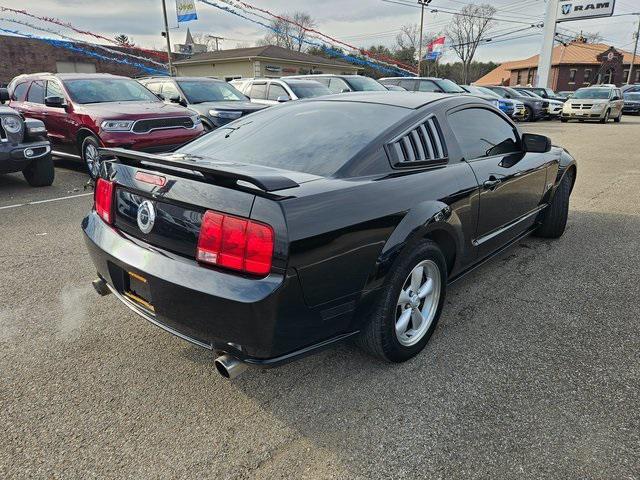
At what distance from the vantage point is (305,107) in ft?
10.6

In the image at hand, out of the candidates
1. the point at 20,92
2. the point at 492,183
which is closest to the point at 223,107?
the point at 20,92

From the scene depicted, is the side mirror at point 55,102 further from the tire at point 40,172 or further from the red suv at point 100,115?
the tire at point 40,172

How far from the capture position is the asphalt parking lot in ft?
6.53

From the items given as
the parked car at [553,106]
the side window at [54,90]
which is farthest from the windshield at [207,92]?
the parked car at [553,106]

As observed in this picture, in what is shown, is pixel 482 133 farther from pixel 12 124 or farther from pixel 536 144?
pixel 12 124

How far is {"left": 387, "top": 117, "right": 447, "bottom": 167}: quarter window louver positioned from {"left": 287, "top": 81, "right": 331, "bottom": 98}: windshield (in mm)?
8415

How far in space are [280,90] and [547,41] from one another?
34.8 metres

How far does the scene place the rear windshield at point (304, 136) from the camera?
2.60 m

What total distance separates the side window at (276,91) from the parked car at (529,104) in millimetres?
13751

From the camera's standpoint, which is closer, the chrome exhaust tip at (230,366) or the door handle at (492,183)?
the chrome exhaust tip at (230,366)

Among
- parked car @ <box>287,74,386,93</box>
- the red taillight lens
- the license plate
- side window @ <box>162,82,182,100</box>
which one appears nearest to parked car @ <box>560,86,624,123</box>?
parked car @ <box>287,74,386,93</box>

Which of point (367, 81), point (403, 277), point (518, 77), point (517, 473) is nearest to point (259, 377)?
point (403, 277)

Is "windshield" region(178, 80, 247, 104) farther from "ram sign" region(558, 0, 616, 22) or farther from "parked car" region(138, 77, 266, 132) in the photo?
"ram sign" region(558, 0, 616, 22)

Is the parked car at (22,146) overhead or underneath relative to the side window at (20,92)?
underneath
